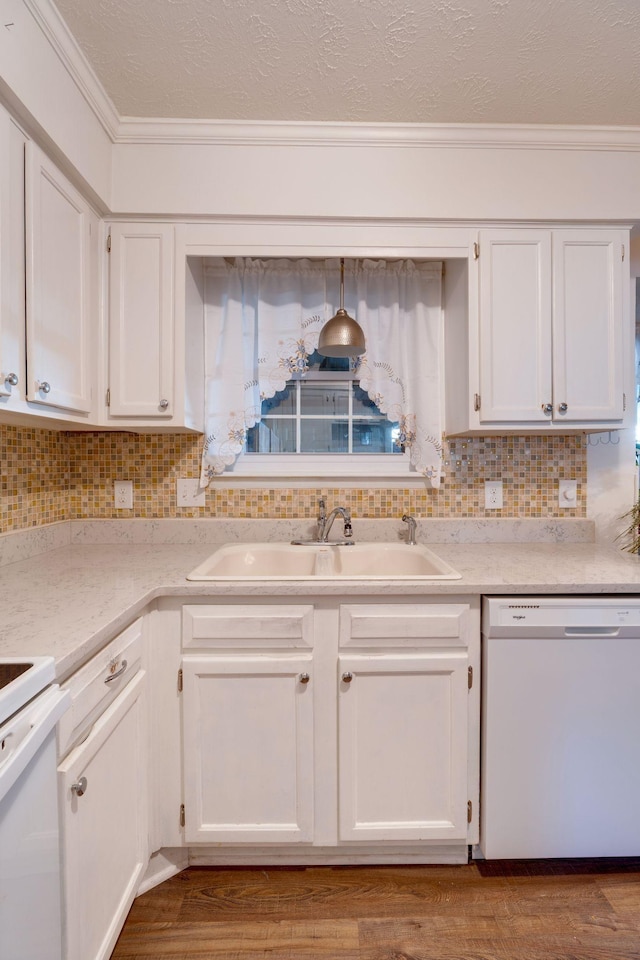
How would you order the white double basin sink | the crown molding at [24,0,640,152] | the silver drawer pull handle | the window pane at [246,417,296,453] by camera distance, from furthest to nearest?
1. the window pane at [246,417,296,453]
2. the white double basin sink
3. the crown molding at [24,0,640,152]
4. the silver drawer pull handle

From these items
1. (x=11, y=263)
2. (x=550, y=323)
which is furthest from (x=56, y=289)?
(x=550, y=323)

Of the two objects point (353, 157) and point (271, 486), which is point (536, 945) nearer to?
point (271, 486)

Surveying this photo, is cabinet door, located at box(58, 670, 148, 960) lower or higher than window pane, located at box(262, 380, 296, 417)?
lower

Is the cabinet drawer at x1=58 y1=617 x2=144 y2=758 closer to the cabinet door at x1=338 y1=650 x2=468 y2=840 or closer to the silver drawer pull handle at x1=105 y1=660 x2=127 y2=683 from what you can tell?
the silver drawer pull handle at x1=105 y1=660 x2=127 y2=683

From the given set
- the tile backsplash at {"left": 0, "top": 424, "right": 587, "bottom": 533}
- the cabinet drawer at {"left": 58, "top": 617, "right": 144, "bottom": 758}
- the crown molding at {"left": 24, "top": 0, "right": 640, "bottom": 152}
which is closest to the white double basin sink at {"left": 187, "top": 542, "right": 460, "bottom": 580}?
the tile backsplash at {"left": 0, "top": 424, "right": 587, "bottom": 533}

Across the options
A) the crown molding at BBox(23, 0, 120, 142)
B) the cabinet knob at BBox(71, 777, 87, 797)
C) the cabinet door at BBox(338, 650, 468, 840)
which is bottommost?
the cabinet door at BBox(338, 650, 468, 840)

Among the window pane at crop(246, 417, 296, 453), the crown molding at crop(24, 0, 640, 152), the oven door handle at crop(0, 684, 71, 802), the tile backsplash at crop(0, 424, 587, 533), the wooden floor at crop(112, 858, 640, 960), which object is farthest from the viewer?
the window pane at crop(246, 417, 296, 453)

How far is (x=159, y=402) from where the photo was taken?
1758 mm

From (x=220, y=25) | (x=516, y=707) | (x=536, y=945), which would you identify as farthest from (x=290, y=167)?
(x=536, y=945)

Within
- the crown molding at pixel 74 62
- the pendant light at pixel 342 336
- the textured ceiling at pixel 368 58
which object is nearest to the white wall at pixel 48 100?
the crown molding at pixel 74 62

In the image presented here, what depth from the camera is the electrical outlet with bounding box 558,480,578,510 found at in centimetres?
209

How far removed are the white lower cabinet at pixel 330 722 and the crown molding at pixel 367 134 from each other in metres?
1.58

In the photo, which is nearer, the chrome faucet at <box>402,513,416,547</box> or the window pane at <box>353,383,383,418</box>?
the chrome faucet at <box>402,513,416,547</box>

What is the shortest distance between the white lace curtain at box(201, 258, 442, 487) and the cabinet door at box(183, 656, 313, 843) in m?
0.90
